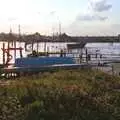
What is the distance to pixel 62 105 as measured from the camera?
11.8 metres

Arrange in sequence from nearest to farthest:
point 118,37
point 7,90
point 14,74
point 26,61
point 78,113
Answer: point 78,113, point 7,90, point 14,74, point 26,61, point 118,37

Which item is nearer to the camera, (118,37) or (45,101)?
(45,101)

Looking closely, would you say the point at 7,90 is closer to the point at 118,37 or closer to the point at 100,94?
the point at 100,94

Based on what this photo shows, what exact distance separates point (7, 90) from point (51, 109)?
8.67 ft

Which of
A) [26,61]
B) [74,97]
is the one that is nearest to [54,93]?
[74,97]

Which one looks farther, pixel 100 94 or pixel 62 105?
pixel 100 94

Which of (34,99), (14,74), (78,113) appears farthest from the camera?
(14,74)

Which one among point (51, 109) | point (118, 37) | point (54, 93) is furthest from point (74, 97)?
point (118, 37)

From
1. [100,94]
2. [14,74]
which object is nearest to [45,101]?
[100,94]

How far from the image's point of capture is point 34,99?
12.3 metres

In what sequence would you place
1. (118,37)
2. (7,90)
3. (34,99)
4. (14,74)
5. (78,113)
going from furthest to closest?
(118,37)
(14,74)
(7,90)
(34,99)
(78,113)

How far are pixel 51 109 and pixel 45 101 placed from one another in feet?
2.02

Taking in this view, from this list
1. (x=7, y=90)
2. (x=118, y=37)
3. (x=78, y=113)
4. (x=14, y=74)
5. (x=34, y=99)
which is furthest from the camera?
(x=118, y=37)

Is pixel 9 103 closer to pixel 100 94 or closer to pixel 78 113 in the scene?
pixel 78 113
